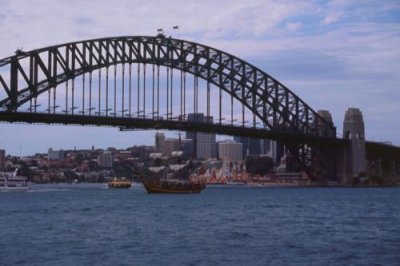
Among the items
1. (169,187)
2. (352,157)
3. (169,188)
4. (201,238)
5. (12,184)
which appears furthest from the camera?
(352,157)

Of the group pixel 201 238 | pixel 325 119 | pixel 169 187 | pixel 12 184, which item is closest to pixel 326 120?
pixel 325 119

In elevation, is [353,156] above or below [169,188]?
above

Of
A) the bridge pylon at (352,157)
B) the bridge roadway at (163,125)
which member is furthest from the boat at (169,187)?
the bridge pylon at (352,157)

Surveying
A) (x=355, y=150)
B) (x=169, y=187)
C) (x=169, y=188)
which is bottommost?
(x=169, y=188)

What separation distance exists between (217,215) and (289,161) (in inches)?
4851

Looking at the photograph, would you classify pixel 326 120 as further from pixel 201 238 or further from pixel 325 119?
pixel 201 238

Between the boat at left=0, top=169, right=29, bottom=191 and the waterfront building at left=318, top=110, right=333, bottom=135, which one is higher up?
the waterfront building at left=318, top=110, right=333, bottom=135

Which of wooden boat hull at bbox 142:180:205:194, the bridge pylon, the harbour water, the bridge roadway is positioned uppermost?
the bridge roadway

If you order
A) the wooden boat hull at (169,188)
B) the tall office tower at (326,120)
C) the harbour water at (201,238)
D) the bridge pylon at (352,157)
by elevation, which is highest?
the tall office tower at (326,120)

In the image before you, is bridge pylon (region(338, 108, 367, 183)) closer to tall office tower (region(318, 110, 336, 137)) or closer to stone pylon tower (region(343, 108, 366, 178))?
stone pylon tower (region(343, 108, 366, 178))

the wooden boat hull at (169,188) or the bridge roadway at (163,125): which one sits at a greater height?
the bridge roadway at (163,125)

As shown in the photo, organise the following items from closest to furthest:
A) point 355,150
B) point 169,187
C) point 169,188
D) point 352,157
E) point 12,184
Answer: point 169,188 < point 169,187 < point 12,184 < point 352,157 < point 355,150

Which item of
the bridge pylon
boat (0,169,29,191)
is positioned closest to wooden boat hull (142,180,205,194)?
boat (0,169,29,191)

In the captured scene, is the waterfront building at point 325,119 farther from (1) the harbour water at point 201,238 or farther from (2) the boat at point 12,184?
(1) the harbour water at point 201,238
